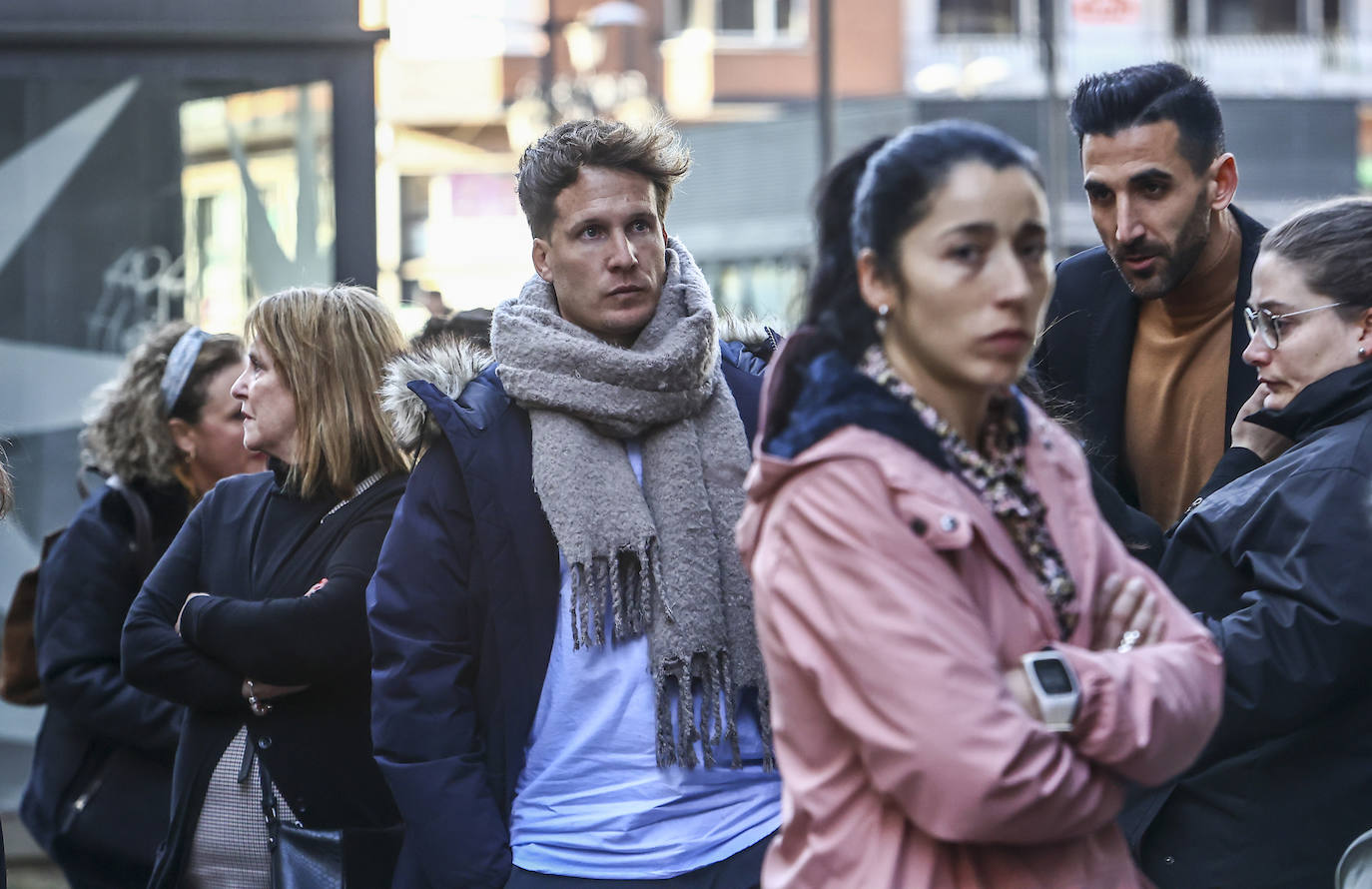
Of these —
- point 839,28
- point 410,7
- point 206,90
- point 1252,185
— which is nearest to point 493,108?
point 410,7

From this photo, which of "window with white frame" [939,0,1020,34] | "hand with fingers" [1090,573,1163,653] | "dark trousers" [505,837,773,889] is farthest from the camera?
"window with white frame" [939,0,1020,34]

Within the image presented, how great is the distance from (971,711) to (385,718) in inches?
60.1

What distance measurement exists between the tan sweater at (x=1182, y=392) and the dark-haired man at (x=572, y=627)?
101 cm

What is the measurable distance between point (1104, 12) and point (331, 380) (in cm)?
2553

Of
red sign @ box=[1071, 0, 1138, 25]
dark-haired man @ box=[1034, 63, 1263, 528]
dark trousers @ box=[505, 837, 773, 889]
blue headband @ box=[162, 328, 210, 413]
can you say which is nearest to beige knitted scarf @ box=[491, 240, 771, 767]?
dark trousers @ box=[505, 837, 773, 889]

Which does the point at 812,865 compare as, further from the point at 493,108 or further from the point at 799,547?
the point at 493,108

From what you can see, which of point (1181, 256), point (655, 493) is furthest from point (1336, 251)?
point (655, 493)

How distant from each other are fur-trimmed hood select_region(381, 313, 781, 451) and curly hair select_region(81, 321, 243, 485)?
1.55m

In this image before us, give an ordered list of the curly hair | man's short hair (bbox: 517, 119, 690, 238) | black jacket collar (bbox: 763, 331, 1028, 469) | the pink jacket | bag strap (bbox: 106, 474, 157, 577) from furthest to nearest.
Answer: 1. the curly hair
2. bag strap (bbox: 106, 474, 157, 577)
3. man's short hair (bbox: 517, 119, 690, 238)
4. black jacket collar (bbox: 763, 331, 1028, 469)
5. the pink jacket

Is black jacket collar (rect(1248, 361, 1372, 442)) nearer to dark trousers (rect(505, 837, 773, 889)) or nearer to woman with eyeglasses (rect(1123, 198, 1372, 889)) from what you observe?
woman with eyeglasses (rect(1123, 198, 1372, 889))

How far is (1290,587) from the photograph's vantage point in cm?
286

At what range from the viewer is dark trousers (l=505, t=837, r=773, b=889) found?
2961 millimetres

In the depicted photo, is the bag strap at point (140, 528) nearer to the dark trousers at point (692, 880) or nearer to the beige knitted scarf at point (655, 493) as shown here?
the beige knitted scarf at point (655, 493)

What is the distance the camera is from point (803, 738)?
1.99 meters
